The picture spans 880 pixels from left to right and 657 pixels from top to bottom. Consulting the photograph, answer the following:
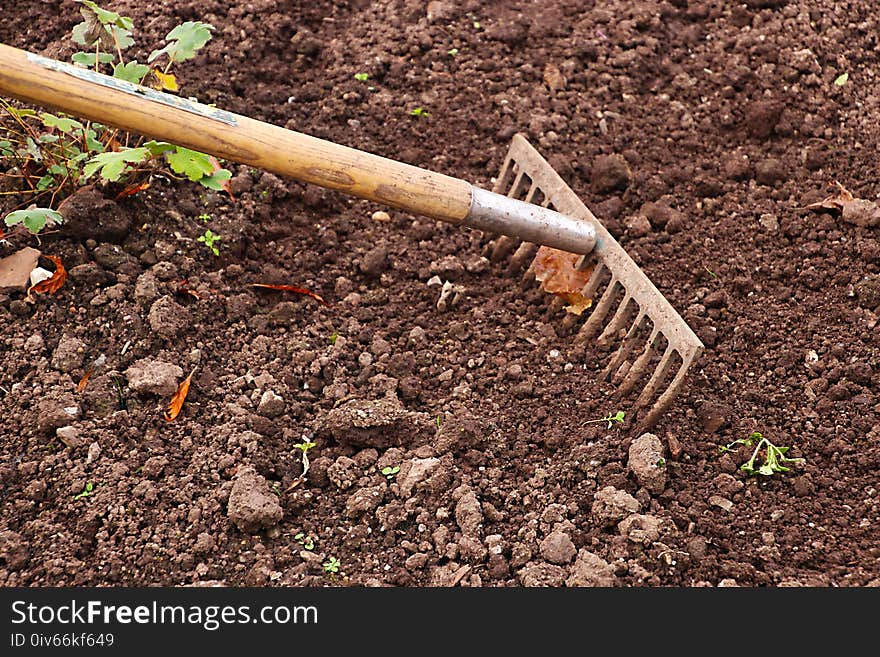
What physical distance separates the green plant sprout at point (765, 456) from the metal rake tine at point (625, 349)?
0.42 m

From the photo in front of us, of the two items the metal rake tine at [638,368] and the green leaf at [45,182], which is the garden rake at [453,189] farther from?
the green leaf at [45,182]

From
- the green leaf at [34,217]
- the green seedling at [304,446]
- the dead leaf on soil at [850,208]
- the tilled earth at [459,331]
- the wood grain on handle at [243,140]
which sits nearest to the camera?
the wood grain on handle at [243,140]

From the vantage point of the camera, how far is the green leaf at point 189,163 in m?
2.76

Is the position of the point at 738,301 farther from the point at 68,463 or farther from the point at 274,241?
the point at 68,463

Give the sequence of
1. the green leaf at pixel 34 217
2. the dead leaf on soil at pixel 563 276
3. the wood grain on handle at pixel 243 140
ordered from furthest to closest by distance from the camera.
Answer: the dead leaf on soil at pixel 563 276, the green leaf at pixel 34 217, the wood grain on handle at pixel 243 140

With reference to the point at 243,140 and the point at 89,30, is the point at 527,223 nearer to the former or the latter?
the point at 243,140

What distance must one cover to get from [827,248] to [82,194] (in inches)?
102

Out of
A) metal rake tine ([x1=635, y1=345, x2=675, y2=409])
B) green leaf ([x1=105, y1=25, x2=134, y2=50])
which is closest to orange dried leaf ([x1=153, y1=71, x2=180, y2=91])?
green leaf ([x1=105, y1=25, x2=134, y2=50])

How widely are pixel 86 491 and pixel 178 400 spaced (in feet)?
1.25

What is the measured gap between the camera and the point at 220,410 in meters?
2.87

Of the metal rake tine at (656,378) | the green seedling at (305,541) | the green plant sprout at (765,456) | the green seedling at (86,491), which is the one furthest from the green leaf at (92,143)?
the green plant sprout at (765,456)

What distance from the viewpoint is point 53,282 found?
9.71 ft

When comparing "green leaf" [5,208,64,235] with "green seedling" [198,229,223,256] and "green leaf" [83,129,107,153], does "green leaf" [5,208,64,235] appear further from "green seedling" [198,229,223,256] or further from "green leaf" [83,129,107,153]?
"green seedling" [198,229,223,256]

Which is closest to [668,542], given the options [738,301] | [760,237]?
[738,301]
